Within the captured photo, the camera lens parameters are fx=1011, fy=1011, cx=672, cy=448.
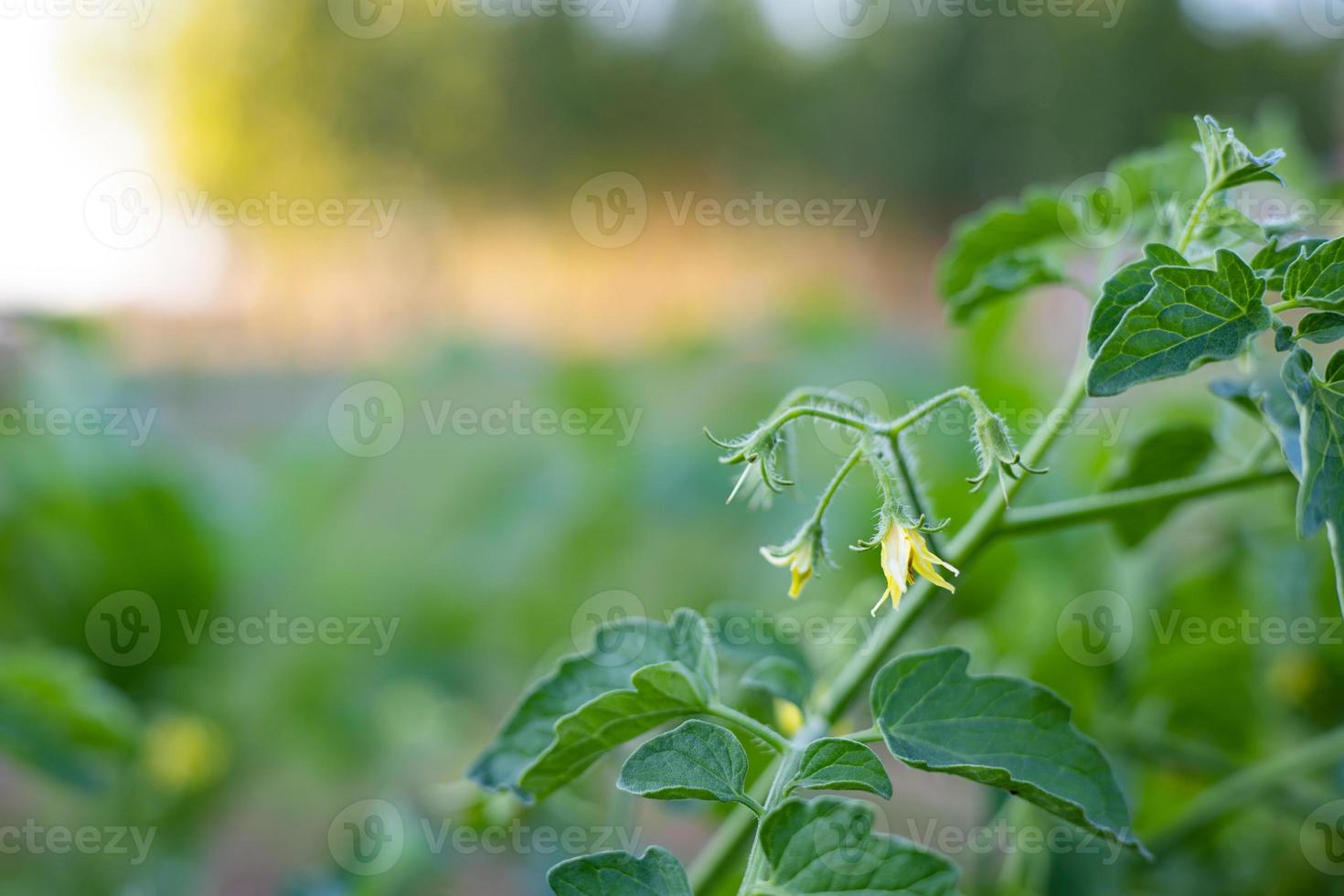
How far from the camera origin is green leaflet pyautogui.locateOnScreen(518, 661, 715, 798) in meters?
0.34

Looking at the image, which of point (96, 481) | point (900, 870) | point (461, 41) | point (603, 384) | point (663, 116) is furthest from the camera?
point (663, 116)

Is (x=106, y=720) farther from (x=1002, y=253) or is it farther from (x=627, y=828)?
(x=1002, y=253)

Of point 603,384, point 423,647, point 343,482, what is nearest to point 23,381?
point 343,482

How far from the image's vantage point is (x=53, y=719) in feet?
2.13

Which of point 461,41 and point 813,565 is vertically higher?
point 461,41

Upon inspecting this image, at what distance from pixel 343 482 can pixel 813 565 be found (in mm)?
1478

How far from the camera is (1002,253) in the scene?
1.63 feet

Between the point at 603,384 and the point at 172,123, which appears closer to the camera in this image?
the point at 603,384
